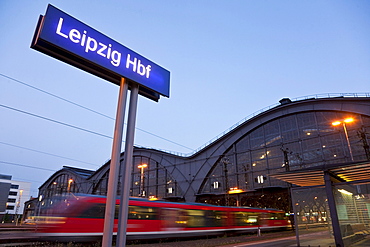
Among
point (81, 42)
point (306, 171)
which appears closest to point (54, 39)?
point (81, 42)

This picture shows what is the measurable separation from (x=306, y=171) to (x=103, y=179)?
6649 cm

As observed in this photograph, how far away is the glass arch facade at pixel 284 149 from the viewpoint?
37.2 metres

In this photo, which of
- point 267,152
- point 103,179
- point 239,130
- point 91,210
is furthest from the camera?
point 103,179

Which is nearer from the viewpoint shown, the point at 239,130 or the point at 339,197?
the point at 339,197

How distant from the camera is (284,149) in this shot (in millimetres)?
41812

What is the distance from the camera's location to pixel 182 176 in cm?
5391

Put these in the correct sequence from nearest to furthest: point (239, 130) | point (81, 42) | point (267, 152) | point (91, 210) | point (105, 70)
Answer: point (81, 42) < point (105, 70) < point (91, 210) < point (267, 152) < point (239, 130)

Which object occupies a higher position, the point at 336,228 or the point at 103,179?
the point at 103,179

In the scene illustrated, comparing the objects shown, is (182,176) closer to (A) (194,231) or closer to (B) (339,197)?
(A) (194,231)

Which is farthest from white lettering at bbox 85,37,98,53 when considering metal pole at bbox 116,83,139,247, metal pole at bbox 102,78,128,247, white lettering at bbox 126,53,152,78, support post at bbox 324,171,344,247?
support post at bbox 324,171,344,247

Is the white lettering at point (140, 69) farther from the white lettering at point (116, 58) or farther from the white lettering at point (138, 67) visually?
the white lettering at point (116, 58)

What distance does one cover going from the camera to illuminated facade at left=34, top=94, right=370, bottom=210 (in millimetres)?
37719

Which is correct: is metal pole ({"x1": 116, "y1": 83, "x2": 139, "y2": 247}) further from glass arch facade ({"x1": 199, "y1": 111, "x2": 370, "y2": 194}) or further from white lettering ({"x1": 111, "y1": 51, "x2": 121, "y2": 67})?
glass arch facade ({"x1": 199, "y1": 111, "x2": 370, "y2": 194})

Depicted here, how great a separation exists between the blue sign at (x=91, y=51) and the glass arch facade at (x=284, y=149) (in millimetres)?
33094
